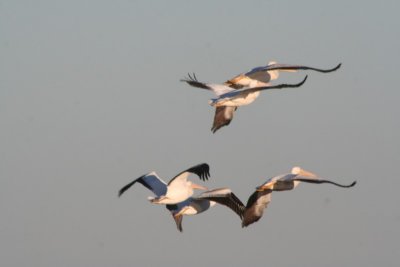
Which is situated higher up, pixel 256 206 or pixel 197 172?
pixel 197 172

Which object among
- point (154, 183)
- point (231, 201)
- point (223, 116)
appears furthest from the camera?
point (223, 116)

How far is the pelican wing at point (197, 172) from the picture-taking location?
103 feet

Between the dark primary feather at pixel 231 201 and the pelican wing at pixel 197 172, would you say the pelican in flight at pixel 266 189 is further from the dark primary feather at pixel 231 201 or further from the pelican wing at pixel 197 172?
the pelican wing at pixel 197 172

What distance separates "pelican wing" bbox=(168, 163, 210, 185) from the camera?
3125 centimetres

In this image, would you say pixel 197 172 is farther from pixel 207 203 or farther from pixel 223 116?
pixel 223 116

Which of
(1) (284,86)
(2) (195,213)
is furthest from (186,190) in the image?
(1) (284,86)

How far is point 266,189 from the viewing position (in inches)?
1271

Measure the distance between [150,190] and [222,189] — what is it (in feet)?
5.69

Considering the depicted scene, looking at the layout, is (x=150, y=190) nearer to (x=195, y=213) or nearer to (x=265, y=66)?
(x=195, y=213)

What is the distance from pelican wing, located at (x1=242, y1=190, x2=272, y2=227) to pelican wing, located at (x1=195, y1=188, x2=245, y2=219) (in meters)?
0.49

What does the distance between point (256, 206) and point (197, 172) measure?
194cm

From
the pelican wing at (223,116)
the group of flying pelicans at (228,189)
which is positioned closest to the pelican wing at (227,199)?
the group of flying pelicans at (228,189)

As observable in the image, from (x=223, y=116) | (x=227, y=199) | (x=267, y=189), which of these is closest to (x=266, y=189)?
(x=267, y=189)

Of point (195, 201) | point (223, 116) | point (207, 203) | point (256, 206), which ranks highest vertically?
point (223, 116)
